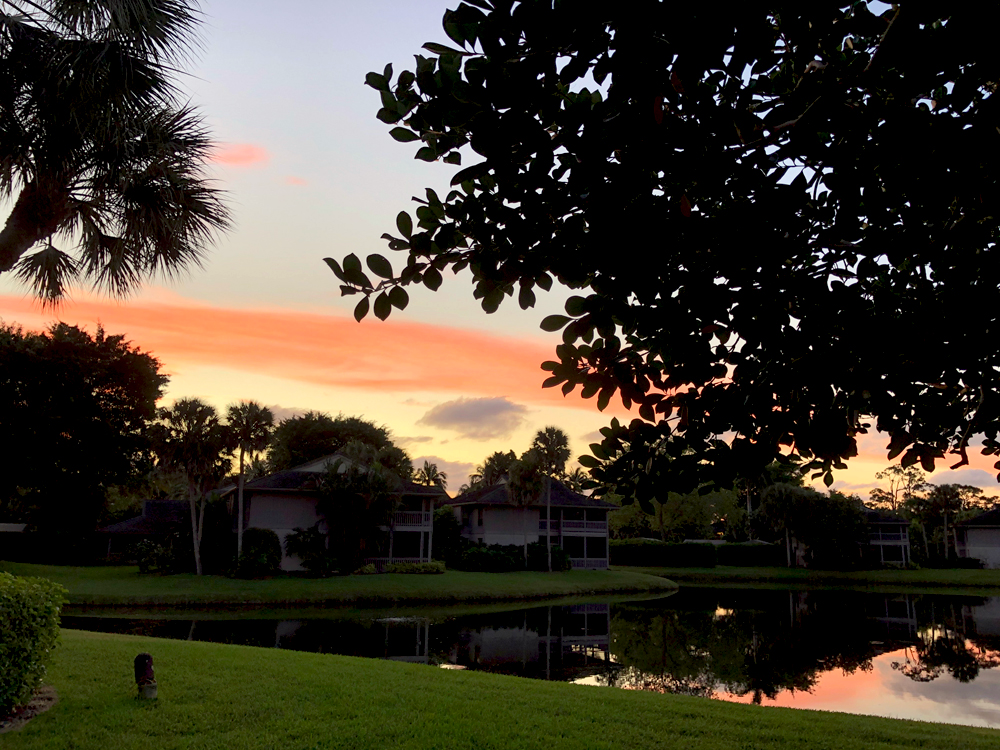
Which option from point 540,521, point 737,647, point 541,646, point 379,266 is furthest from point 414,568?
point 379,266

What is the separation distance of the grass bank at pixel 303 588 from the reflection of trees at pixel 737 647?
649 centimetres

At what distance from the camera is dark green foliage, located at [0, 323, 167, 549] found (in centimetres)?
3584

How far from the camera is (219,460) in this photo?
112 feet

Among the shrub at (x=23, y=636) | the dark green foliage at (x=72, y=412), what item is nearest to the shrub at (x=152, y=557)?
the dark green foliage at (x=72, y=412)

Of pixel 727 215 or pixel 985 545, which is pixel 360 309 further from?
pixel 985 545

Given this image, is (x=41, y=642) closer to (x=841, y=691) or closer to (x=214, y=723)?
(x=214, y=723)

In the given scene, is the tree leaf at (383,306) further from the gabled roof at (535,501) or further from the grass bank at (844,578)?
the grass bank at (844,578)

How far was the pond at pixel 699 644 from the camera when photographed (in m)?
15.5

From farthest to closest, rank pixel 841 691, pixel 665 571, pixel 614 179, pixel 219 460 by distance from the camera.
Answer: pixel 665 571
pixel 219 460
pixel 841 691
pixel 614 179

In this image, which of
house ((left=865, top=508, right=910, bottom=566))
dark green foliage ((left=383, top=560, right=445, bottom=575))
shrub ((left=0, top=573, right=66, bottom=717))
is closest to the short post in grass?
shrub ((left=0, top=573, right=66, bottom=717))

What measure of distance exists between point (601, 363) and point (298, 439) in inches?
2443

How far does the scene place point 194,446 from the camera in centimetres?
3356

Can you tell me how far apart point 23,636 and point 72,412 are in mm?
33360

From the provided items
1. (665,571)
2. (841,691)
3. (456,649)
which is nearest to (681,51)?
(841,691)
